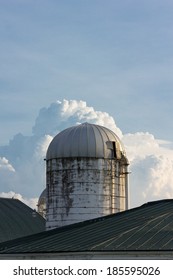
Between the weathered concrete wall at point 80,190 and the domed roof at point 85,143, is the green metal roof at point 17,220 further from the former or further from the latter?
the domed roof at point 85,143

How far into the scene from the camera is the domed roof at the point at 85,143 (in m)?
54.8

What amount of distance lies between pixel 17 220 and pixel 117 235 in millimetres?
44632

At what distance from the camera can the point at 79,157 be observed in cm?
5441

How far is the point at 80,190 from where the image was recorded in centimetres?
5366

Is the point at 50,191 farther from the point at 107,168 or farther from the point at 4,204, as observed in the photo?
the point at 4,204

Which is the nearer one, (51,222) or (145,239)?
(145,239)

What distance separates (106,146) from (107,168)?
72.2 inches

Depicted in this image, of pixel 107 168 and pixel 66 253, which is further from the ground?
pixel 107 168

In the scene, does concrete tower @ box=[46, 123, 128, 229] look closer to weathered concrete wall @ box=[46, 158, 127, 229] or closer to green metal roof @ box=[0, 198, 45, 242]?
weathered concrete wall @ box=[46, 158, 127, 229]

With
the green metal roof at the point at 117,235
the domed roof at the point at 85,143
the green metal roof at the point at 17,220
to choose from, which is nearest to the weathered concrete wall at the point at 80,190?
the domed roof at the point at 85,143

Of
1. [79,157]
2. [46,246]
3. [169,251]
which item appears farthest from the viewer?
[79,157]

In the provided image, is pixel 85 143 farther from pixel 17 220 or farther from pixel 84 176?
pixel 17 220
